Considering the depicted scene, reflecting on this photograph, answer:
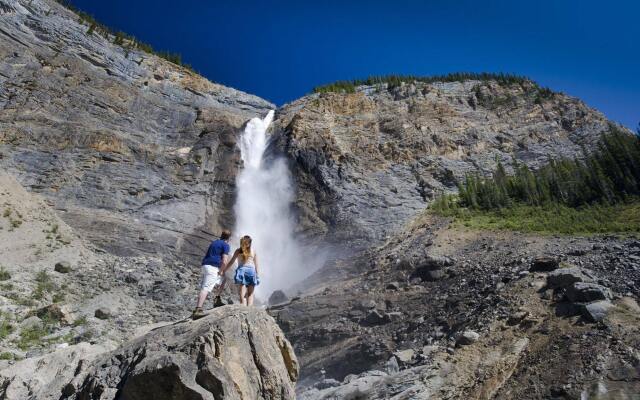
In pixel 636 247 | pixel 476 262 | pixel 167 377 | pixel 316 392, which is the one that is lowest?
pixel 316 392

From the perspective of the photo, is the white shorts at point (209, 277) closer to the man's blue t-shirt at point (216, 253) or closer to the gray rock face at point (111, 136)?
the man's blue t-shirt at point (216, 253)

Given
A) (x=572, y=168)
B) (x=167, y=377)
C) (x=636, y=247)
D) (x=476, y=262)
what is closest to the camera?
(x=167, y=377)

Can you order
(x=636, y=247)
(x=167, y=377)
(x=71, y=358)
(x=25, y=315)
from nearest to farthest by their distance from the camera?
(x=167, y=377)
(x=71, y=358)
(x=25, y=315)
(x=636, y=247)

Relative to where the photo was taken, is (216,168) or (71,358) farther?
(216,168)

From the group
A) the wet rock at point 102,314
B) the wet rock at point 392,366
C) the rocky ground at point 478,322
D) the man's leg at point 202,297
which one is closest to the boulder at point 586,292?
the rocky ground at point 478,322

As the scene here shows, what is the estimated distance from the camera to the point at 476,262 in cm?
1917

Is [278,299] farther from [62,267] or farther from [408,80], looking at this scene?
[408,80]

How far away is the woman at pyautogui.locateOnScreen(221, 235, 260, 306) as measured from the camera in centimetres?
817

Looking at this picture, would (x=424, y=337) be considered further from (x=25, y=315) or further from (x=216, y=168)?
(x=216, y=168)

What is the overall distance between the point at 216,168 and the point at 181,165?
2.78m

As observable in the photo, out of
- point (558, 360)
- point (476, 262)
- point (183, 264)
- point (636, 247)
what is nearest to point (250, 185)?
point (183, 264)

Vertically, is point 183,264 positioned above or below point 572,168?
below

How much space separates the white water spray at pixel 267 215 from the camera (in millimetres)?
27750

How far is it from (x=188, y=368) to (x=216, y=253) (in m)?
2.62
